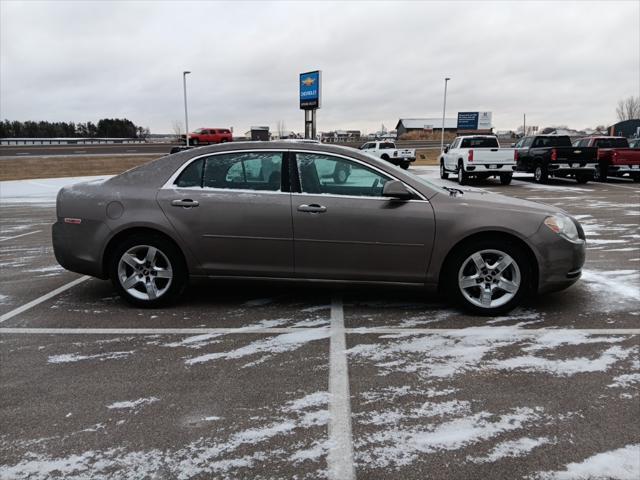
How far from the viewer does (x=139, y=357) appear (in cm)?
398

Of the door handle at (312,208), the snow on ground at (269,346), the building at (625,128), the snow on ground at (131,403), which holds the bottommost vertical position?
the snow on ground at (269,346)

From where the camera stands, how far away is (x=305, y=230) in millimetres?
4816

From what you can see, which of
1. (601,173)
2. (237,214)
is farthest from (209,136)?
(237,214)

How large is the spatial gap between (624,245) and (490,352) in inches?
208

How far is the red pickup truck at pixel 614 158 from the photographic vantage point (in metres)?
20.4

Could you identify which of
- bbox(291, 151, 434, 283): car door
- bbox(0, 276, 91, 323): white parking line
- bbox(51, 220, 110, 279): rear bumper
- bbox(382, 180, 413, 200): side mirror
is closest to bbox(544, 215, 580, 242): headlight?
bbox(291, 151, 434, 283): car door

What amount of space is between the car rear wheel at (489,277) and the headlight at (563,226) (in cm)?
36

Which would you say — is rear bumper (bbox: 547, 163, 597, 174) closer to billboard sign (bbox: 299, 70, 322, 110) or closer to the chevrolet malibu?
the chevrolet malibu

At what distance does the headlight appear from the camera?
477cm

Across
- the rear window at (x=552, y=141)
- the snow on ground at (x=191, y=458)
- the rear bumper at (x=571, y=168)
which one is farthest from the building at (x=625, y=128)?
the snow on ground at (x=191, y=458)

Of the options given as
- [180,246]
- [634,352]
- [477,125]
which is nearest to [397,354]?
[634,352]

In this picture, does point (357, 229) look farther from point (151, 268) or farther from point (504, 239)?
point (151, 268)

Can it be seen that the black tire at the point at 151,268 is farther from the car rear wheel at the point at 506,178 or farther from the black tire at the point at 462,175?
the car rear wheel at the point at 506,178

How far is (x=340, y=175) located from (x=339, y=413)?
241cm
